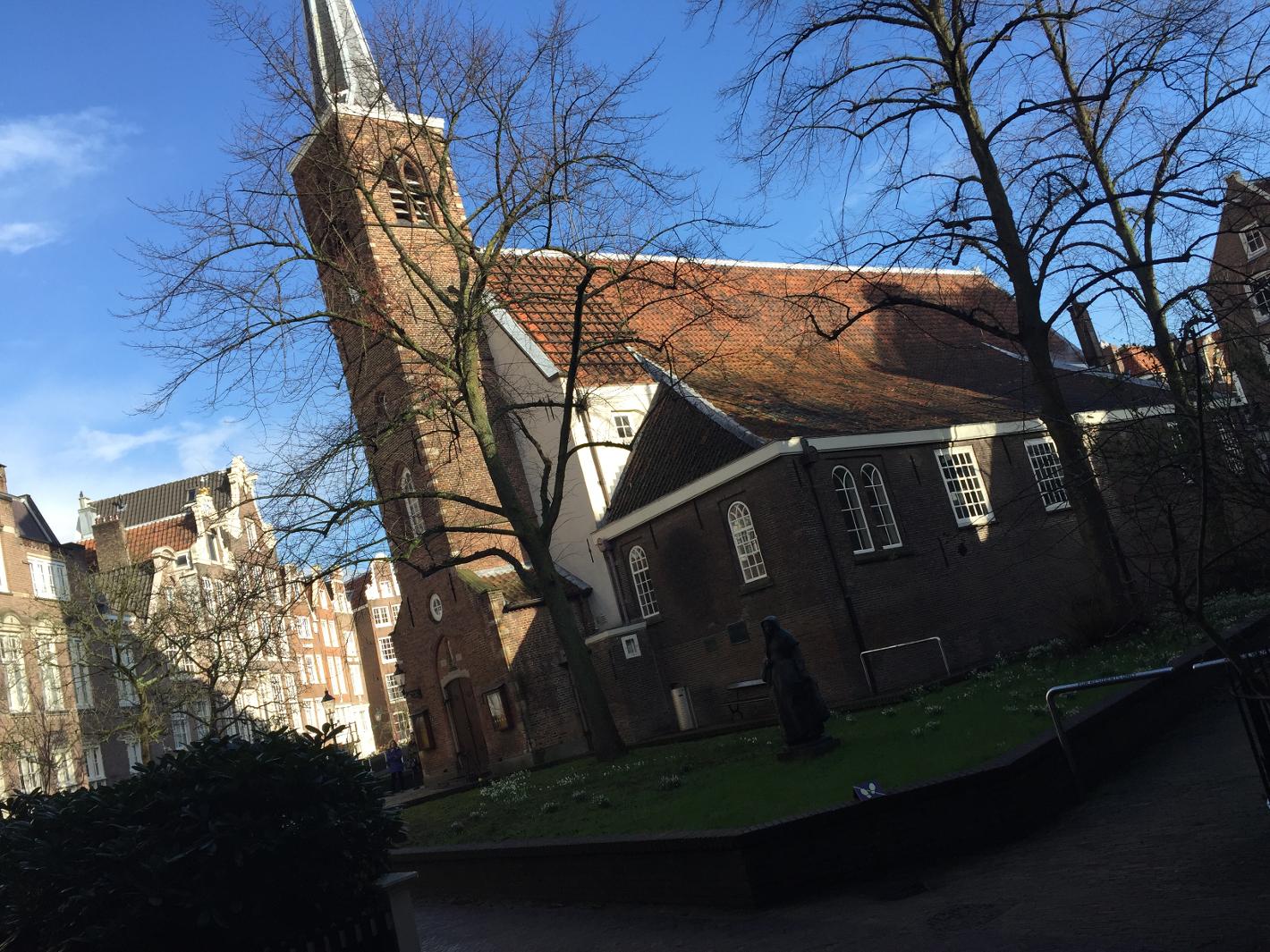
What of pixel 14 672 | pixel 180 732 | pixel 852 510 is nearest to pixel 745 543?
pixel 852 510

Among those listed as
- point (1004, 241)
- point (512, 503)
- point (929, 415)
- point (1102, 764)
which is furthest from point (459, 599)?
point (1102, 764)

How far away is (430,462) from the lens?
24438mm

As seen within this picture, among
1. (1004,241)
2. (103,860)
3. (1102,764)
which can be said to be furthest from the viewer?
(1004,241)

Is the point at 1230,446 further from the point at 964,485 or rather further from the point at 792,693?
the point at 964,485

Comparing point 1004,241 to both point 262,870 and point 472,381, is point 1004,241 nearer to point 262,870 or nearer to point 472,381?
point 472,381

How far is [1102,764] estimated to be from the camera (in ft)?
34.3

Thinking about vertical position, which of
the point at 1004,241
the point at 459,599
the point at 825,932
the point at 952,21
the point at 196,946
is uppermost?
the point at 952,21

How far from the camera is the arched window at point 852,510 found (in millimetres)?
21688

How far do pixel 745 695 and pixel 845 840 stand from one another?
1377 cm

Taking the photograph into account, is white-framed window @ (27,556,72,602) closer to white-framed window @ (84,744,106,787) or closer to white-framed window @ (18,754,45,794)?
white-framed window @ (84,744,106,787)

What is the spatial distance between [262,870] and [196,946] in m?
0.62

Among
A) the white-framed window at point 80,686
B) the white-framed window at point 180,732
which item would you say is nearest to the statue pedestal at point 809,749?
the white-framed window at point 80,686

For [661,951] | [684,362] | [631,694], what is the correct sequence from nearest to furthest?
[661,951] < [631,694] < [684,362]

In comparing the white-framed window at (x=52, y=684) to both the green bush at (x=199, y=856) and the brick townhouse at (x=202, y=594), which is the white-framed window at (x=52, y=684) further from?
the green bush at (x=199, y=856)
